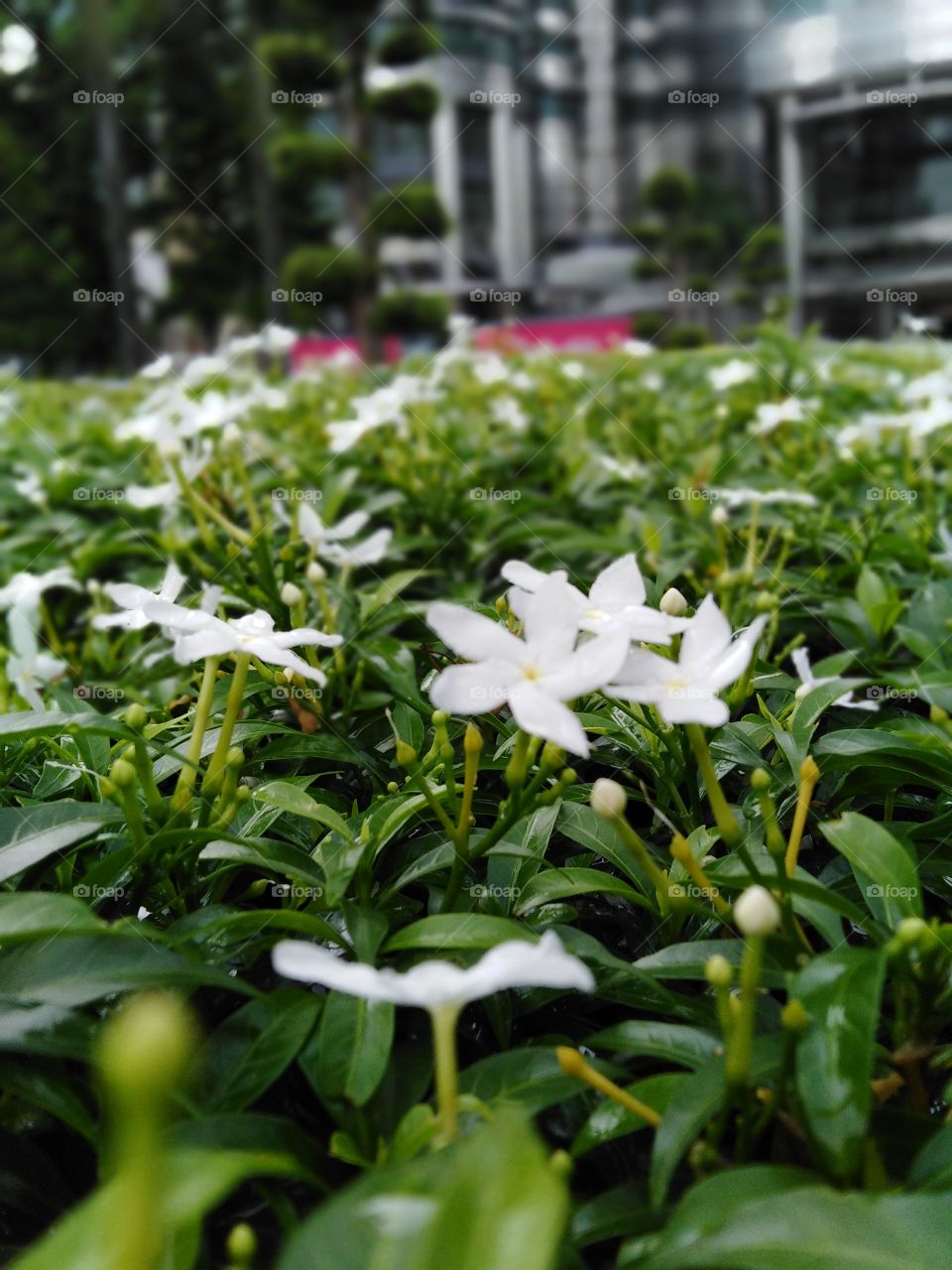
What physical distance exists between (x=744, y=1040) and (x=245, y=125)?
73.5 feet

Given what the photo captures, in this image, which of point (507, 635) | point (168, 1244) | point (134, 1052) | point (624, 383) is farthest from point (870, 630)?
point (624, 383)

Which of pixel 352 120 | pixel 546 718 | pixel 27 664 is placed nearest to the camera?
pixel 546 718

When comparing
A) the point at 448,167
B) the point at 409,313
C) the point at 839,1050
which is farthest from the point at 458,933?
the point at 448,167

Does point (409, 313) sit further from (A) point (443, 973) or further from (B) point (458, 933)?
(A) point (443, 973)

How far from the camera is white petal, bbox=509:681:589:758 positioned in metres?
0.66

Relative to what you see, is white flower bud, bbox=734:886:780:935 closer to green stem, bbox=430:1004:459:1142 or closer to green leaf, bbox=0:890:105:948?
green stem, bbox=430:1004:459:1142

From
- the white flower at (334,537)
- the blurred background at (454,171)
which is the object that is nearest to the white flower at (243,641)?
the white flower at (334,537)

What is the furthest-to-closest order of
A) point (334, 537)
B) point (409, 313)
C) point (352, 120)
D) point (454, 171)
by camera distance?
point (454, 171) < point (409, 313) < point (352, 120) < point (334, 537)

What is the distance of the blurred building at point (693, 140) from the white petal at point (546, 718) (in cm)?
2649

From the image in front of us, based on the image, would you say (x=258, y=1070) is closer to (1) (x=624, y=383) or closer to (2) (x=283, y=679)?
(2) (x=283, y=679)

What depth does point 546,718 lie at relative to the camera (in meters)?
0.67

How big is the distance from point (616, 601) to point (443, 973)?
1.16 ft

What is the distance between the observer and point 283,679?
1.08m

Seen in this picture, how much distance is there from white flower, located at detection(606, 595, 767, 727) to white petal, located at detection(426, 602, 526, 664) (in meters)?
0.06
